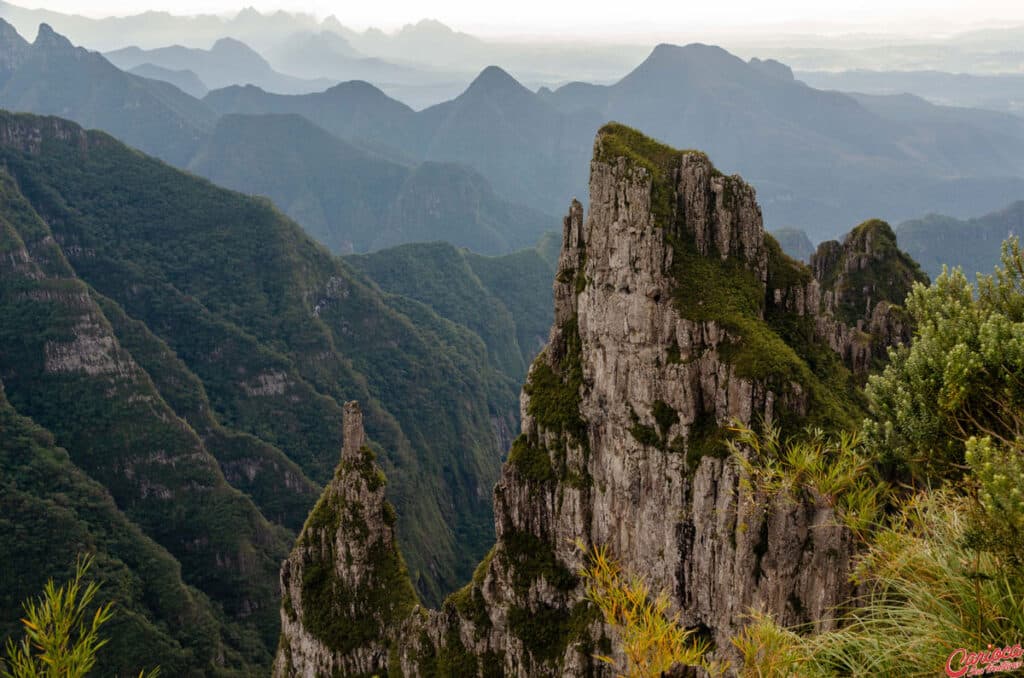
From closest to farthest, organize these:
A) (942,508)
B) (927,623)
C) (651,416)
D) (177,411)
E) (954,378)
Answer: (927,623), (942,508), (954,378), (651,416), (177,411)

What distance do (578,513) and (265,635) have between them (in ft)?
272

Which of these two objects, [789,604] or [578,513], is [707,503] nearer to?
[789,604]

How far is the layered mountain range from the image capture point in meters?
97.8

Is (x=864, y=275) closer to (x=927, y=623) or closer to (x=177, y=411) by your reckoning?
(x=927, y=623)

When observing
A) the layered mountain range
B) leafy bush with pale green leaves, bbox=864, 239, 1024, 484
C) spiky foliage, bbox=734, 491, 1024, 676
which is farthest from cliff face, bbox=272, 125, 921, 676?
the layered mountain range

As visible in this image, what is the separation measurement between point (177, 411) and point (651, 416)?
123 m

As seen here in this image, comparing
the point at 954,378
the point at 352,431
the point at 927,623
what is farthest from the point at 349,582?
the point at 927,623

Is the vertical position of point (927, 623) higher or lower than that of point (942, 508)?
lower

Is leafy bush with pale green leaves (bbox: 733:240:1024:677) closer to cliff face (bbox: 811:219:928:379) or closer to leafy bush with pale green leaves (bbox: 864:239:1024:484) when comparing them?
leafy bush with pale green leaves (bbox: 864:239:1024:484)

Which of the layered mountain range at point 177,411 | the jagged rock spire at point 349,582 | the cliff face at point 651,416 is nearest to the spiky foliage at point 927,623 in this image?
the cliff face at point 651,416

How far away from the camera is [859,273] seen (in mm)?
77500

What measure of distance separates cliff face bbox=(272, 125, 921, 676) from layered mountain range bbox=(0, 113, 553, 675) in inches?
2468

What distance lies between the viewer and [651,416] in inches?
1640

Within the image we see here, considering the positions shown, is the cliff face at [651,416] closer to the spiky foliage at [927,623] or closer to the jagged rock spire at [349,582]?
the jagged rock spire at [349,582]
